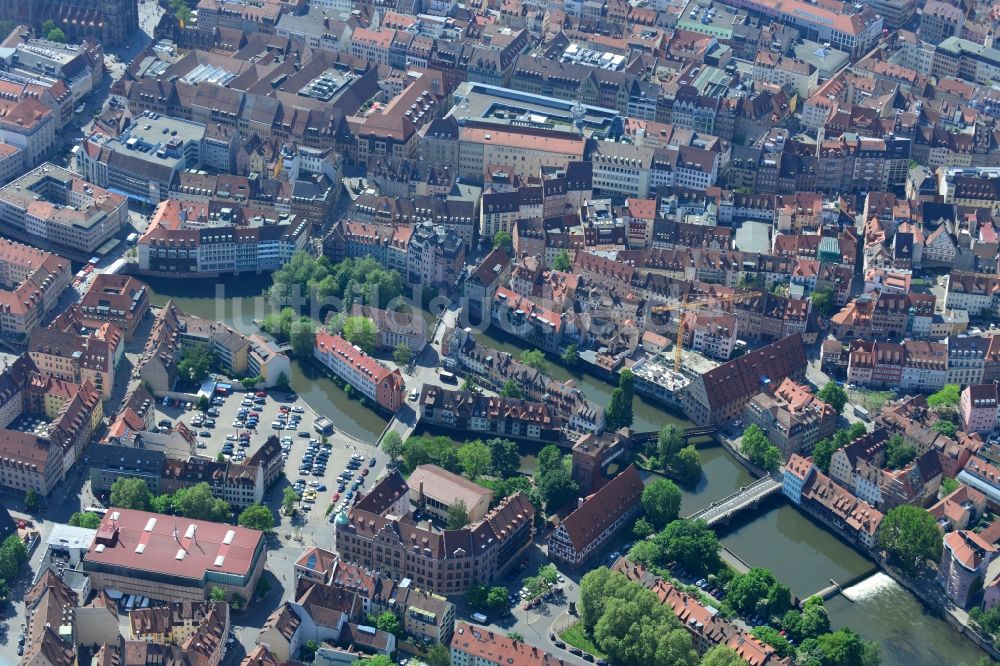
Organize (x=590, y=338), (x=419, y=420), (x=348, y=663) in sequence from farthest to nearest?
(x=590, y=338)
(x=419, y=420)
(x=348, y=663)

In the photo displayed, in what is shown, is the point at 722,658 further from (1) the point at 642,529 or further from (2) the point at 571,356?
(2) the point at 571,356

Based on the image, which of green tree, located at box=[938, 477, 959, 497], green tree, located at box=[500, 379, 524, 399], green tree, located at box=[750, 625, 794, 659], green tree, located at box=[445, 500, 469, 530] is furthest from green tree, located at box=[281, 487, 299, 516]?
green tree, located at box=[938, 477, 959, 497]

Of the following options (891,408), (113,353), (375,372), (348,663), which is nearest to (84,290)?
(113,353)

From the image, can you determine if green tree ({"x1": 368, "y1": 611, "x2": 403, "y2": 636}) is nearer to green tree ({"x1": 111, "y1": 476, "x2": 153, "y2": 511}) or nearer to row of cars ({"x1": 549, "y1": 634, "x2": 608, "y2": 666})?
row of cars ({"x1": 549, "y1": 634, "x2": 608, "y2": 666})

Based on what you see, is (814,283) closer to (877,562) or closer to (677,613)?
(877,562)

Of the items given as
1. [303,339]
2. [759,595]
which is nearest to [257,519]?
[303,339]
